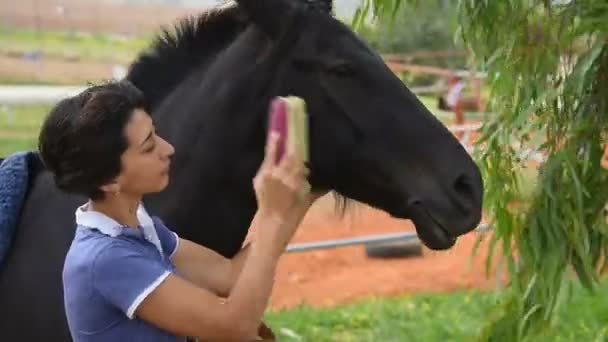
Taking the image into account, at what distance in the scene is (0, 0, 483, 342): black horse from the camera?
250cm

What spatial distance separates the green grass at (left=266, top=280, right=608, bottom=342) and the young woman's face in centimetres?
345

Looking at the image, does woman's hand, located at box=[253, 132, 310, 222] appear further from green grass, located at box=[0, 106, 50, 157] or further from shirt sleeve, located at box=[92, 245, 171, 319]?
green grass, located at box=[0, 106, 50, 157]

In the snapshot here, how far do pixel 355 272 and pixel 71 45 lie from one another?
Result: 1316 centimetres

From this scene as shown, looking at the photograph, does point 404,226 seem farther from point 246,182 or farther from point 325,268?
point 246,182

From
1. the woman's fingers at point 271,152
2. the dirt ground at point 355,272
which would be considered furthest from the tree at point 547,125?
the dirt ground at point 355,272

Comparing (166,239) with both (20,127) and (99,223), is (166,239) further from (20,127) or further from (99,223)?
(20,127)

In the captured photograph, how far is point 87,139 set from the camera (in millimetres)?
1912

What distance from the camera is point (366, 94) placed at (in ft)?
8.34

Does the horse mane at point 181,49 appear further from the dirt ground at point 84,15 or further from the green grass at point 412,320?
the dirt ground at point 84,15

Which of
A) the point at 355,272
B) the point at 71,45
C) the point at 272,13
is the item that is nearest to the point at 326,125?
the point at 272,13

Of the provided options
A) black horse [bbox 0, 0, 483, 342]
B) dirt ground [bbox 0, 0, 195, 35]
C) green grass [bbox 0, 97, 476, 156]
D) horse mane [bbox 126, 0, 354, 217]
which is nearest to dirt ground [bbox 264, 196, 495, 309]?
horse mane [bbox 126, 0, 354, 217]

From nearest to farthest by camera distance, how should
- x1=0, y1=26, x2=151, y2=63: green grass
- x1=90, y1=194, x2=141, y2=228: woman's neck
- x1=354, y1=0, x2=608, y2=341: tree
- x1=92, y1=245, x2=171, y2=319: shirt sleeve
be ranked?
1. x1=92, y1=245, x2=171, y2=319: shirt sleeve
2. x1=90, y1=194, x2=141, y2=228: woman's neck
3. x1=354, y1=0, x2=608, y2=341: tree
4. x1=0, y1=26, x2=151, y2=63: green grass

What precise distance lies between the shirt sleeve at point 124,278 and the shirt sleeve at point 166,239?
319 millimetres

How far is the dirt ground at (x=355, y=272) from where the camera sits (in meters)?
7.02
